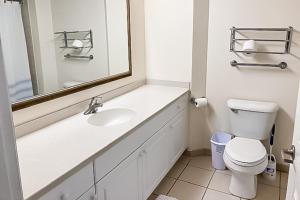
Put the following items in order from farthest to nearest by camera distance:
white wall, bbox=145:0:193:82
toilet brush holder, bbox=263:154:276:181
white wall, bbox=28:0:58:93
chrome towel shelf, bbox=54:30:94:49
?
1. white wall, bbox=145:0:193:82
2. toilet brush holder, bbox=263:154:276:181
3. chrome towel shelf, bbox=54:30:94:49
4. white wall, bbox=28:0:58:93

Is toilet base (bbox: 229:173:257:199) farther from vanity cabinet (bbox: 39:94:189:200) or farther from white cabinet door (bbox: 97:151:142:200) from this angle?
white cabinet door (bbox: 97:151:142:200)

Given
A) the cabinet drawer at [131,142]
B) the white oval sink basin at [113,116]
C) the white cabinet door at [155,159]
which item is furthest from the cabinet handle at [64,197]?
the white oval sink basin at [113,116]

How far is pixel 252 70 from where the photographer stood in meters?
2.53

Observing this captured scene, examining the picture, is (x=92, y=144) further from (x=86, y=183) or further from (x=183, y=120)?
(x=183, y=120)

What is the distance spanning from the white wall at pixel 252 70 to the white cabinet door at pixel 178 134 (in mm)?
352

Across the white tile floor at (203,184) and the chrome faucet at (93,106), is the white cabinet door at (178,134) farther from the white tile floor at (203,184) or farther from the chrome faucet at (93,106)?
the chrome faucet at (93,106)

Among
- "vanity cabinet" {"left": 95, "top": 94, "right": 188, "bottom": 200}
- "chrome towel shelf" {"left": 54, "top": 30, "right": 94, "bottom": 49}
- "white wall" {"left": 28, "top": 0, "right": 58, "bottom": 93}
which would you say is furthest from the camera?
"chrome towel shelf" {"left": 54, "top": 30, "right": 94, "bottom": 49}

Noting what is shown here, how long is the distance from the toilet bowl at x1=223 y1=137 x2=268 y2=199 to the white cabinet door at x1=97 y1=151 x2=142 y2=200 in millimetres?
809

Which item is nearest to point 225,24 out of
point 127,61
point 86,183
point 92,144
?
point 127,61

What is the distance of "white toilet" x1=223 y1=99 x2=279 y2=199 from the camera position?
6.82ft

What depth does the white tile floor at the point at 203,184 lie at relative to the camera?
2254 millimetres

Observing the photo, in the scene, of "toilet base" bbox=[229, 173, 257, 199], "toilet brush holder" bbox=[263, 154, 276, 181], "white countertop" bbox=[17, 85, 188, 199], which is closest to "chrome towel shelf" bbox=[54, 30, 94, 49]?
"white countertop" bbox=[17, 85, 188, 199]

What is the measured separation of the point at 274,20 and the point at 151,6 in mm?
1187

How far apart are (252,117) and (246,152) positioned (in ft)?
1.36
